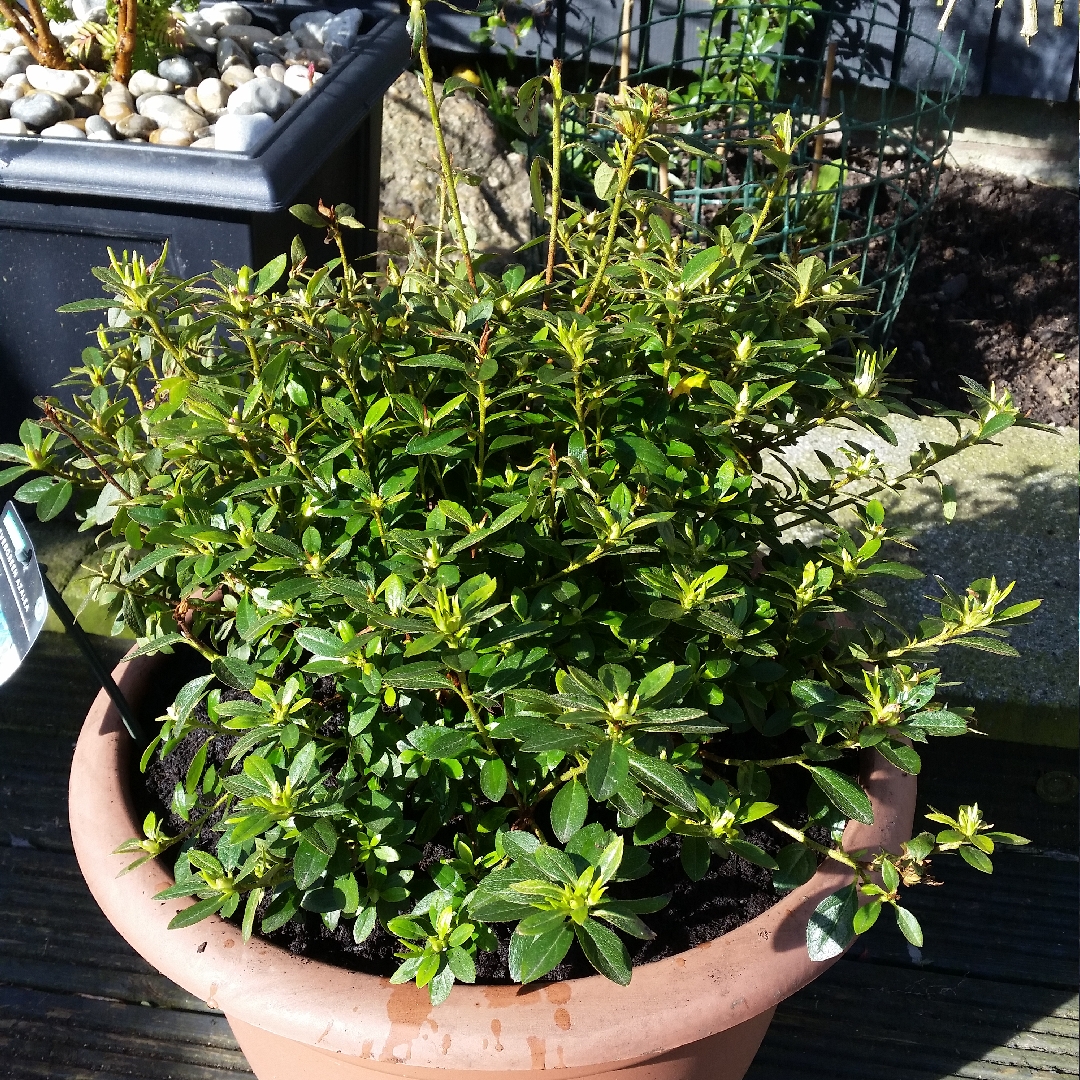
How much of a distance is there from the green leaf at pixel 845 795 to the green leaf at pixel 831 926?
0.08 meters

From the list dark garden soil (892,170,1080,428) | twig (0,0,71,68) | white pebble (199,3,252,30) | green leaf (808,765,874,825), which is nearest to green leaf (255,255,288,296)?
green leaf (808,765,874,825)

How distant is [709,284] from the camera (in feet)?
4.41

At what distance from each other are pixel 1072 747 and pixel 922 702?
134 centimetres

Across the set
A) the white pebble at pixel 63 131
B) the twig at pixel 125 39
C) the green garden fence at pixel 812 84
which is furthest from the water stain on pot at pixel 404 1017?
the green garden fence at pixel 812 84

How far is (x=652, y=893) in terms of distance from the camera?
135cm

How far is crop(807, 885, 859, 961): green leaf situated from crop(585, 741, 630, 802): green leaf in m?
0.35

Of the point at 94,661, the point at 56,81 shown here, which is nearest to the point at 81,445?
the point at 94,661

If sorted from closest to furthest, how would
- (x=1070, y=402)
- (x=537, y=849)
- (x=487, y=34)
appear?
(x=537, y=849) → (x=1070, y=402) → (x=487, y=34)

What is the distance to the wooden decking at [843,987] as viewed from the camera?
5.70 ft

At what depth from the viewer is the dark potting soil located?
50.1 inches

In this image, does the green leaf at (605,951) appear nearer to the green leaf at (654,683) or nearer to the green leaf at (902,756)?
the green leaf at (654,683)

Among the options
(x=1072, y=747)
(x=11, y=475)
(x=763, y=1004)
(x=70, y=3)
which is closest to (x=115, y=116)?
(x=70, y=3)

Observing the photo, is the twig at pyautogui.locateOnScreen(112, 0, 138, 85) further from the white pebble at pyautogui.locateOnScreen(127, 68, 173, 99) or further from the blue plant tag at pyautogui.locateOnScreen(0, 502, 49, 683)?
the blue plant tag at pyautogui.locateOnScreen(0, 502, 49, 683)

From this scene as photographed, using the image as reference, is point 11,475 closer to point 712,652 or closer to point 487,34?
point 712,652
